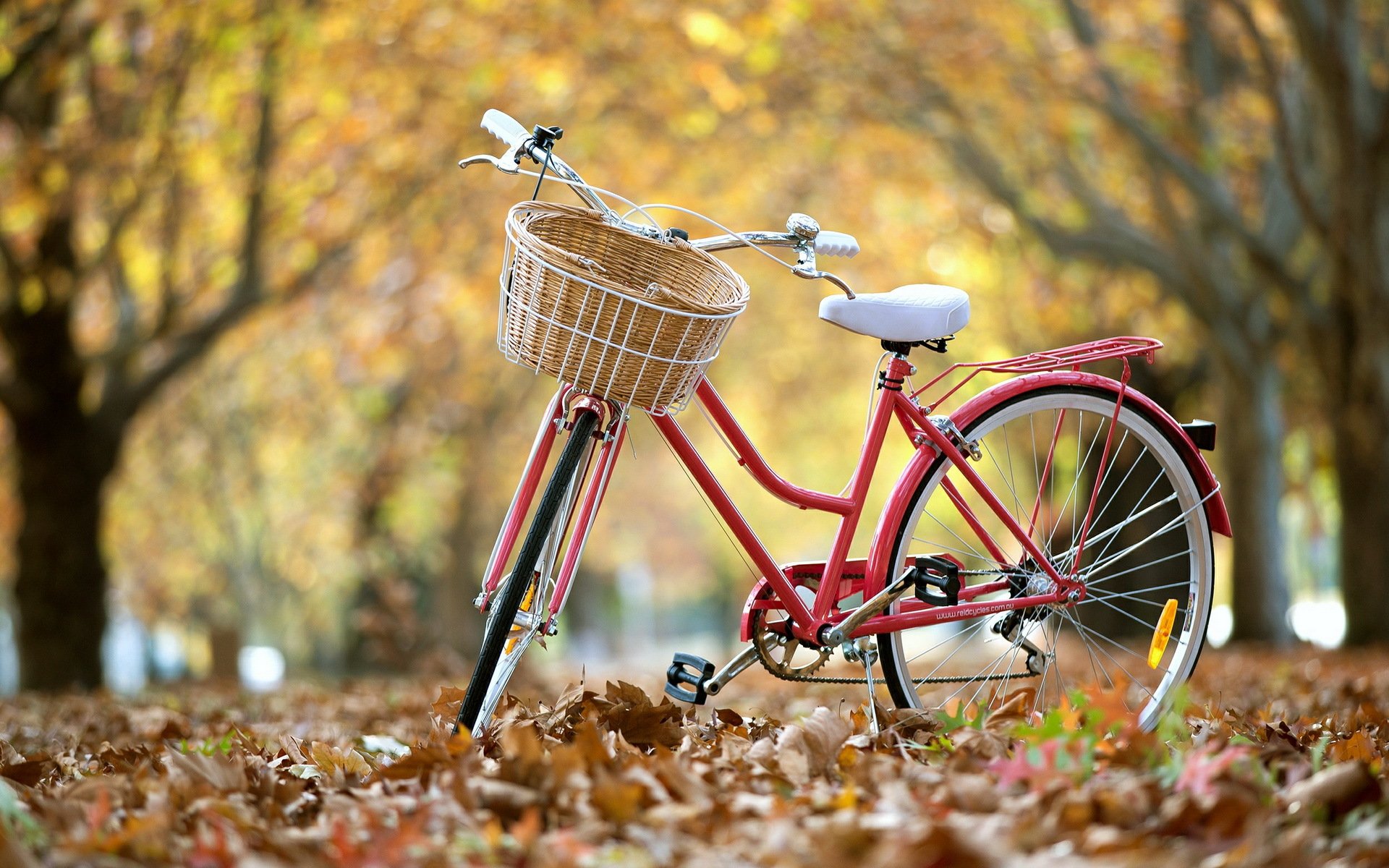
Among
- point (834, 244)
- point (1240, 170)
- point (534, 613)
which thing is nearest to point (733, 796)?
point (534, 613)

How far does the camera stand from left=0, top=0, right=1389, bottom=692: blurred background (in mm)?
8688

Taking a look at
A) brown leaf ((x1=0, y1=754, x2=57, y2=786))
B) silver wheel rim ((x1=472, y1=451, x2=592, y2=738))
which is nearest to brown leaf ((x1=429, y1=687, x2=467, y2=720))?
silver wheel rim ((x1=472, y1=451, x2=592, y2=738))

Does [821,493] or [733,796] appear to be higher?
[821,493]

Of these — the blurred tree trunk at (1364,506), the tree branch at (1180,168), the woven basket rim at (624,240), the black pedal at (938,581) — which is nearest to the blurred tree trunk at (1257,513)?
the blurred tree trunk at (1364,506)

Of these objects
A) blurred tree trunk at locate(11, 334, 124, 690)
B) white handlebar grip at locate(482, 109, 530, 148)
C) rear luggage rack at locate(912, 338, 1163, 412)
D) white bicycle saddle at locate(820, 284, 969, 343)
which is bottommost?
blurred tree trunk at locate(11, 334, 124, 690)

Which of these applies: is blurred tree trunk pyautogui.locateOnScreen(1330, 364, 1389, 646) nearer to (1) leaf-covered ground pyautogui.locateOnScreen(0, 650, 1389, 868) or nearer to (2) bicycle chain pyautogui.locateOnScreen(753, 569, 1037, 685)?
(1) leaf-covered ground pyautogui.locateOnScreen(0, 650, 1389, 868)

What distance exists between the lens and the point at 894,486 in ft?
10.4

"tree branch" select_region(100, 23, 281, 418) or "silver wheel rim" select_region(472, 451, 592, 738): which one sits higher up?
"tree branch" select_region(100, 23, 281, 418)

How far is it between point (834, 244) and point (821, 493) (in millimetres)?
621

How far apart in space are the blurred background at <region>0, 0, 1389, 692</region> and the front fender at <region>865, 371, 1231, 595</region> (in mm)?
5652

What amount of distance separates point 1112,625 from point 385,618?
777 cm

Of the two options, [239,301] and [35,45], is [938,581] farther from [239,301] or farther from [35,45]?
[239,301]

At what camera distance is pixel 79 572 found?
9.60 meters

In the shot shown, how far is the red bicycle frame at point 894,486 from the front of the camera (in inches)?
119
